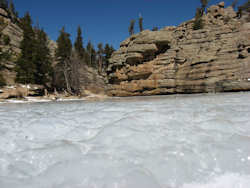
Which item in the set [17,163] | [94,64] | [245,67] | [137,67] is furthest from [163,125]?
[94,64]

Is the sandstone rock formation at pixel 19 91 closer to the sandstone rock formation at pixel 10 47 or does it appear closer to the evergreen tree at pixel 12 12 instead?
the sandstone rock formation at pixel 10 47

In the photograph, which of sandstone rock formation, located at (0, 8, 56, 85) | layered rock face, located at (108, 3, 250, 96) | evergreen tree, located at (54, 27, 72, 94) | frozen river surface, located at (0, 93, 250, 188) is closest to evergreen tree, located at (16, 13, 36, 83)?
sandstone rock formation, located at (0, 8, 56, 85)

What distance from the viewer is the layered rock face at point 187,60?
11.9 m

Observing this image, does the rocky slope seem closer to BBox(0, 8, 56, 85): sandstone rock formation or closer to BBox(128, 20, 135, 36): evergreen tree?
BBox(0, 8, 56, 85): sandstone rock formation

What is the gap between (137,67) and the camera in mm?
16234

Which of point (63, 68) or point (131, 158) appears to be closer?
point (131, 158)

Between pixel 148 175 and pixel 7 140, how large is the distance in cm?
190

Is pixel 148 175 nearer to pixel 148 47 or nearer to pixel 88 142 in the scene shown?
pixel 88 142

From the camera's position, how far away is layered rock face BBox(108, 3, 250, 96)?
11.9 metres

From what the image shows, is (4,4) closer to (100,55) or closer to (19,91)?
(100,55)

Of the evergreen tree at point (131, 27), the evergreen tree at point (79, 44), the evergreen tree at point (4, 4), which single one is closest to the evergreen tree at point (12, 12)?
the evergreen tree at point (4, 4)

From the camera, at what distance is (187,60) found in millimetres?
14516

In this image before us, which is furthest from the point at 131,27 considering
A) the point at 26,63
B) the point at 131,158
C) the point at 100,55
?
the point at 131,158

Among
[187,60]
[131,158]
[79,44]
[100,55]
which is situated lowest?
[131,158]
